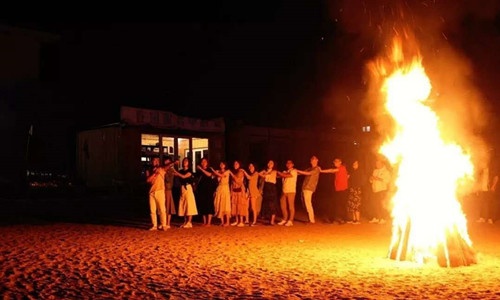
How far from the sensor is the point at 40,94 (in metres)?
21.2

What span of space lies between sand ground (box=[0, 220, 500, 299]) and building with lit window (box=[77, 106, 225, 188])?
8.43 m

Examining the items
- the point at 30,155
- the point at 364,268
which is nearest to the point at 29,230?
the point at 364,268

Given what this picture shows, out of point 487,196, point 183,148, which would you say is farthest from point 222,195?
point 183,148

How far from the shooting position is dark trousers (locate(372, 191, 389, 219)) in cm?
1280

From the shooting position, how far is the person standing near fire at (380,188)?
12773 millimetres

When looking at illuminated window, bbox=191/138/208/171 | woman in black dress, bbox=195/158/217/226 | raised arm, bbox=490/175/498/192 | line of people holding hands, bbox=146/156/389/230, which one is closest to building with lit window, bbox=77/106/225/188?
illuminated window, bbox=191/138/208/171

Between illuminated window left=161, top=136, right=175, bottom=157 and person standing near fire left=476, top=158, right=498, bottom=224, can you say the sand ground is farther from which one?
illuminated window left=161, top=136, right=175, bottom=157

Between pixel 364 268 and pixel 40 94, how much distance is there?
18640 millimetres

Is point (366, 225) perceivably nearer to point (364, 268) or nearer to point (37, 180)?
point (364, 268)

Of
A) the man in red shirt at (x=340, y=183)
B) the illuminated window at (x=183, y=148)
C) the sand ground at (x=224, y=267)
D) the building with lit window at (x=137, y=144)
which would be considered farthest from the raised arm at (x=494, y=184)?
the illuminated window at (x=183, y=148)

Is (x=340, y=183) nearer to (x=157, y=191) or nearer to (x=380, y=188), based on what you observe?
(x=380, y=188)

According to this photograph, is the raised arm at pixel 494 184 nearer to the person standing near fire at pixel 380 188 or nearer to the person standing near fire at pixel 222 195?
the person standing near fire at pixel 380 188

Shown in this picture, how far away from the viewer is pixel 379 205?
12.9 m

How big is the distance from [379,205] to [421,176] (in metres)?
4.96
